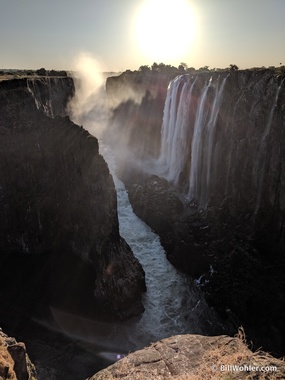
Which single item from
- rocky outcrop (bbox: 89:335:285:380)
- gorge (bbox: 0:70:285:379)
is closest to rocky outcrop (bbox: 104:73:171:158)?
gorge (bbox: 0:70:285:379)

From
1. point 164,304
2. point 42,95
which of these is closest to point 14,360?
point 164,304

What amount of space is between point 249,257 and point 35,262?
663 inches

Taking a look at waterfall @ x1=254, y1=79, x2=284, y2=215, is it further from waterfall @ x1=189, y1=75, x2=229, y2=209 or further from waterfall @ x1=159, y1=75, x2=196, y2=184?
waterfall @ x1=159, y1=75, x2=196, y2=184

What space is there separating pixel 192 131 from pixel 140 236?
→ 1607 cm

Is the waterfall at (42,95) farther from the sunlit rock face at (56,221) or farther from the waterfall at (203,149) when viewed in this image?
the waterfall at (203,149)

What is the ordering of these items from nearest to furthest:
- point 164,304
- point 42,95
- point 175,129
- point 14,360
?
point 14,360
point 164,304
point 42,95
point 175,129

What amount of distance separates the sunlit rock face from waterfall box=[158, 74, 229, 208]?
14.9 metres

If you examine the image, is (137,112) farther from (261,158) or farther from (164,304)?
(164,304)

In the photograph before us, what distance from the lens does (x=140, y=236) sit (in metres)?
32.9

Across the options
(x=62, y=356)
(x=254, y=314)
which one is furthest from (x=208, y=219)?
(x=62, y=356)

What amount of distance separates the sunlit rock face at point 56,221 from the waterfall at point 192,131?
1490 cm

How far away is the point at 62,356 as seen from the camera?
19062mm

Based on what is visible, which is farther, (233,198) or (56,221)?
(233,198)

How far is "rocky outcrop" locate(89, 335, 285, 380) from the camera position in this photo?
832 cm
